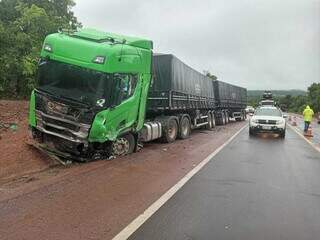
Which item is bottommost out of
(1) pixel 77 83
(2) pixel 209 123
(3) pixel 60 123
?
(2) pixel 209 123

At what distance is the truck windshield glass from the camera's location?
13570 millimetres

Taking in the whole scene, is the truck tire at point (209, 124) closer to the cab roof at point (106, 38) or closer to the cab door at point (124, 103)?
the cab roof at point (106, 38)

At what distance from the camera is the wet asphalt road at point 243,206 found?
22.7ft

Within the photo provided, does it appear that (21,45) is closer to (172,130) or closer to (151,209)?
(172,130)

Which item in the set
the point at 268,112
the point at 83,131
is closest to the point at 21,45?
the point at 268,112

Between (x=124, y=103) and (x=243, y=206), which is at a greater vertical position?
(x=124, y=103)

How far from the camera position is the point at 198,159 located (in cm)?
1561

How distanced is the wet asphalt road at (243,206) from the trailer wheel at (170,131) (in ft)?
21.3

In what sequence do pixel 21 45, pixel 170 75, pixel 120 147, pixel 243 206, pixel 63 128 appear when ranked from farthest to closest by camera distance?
1. pixel 21 45
2. pixel 170 75
3. pixel 120 147
4. pixel 63 128
5. pixel 243 206

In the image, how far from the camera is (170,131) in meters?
21.9

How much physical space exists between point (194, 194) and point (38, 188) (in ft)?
9.56

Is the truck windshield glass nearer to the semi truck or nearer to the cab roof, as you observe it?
the semi truck

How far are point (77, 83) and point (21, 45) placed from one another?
17848 millimetres

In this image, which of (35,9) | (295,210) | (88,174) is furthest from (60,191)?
(35,9)
